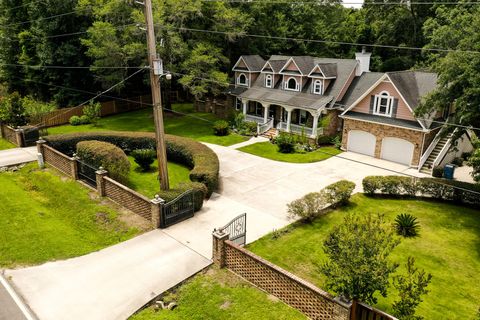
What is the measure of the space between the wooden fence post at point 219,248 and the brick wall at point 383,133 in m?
18.2

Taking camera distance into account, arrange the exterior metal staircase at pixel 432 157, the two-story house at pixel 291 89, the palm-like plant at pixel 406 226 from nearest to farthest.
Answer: the palm-like plant at pixel 406 226 < the exterior metal staircase at pixel 432 157 < the two-story house at pixel 291 89

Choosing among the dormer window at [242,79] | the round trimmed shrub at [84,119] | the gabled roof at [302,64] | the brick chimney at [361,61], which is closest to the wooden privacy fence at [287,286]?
the gabled roof at [302,64]

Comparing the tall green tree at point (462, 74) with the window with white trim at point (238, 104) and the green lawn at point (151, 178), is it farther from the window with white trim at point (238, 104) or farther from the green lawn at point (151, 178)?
the window with white trim at point (238, 104)

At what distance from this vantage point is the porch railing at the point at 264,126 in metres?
33.6

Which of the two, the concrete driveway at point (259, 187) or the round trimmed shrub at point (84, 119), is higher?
the round trimmed shrub at point (84, 119)

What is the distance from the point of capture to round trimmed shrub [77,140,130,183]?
19547 mm

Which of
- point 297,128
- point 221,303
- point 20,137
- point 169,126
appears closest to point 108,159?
point 20,137

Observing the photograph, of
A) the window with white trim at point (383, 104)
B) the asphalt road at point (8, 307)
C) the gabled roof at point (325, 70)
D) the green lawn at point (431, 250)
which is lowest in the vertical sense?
the green lawn at point (431, 250)

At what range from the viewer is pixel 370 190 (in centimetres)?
2050

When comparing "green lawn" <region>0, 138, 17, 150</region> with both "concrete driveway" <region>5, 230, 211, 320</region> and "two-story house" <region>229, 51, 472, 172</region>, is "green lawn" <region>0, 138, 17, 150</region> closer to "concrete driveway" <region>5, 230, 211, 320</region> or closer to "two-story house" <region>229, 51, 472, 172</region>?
"concrete driveway" <region>5, 230, 211, 320</region>

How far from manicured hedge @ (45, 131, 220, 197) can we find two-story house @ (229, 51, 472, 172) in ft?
35.3

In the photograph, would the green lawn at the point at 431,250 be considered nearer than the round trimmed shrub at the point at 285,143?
Yes

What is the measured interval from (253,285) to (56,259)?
23.4 feet

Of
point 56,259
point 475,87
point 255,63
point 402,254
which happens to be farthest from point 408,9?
point 56,259
